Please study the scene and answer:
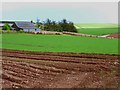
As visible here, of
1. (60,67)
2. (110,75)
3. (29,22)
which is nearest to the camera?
(110,75)

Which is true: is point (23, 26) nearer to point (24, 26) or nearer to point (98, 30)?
point (24, 26)

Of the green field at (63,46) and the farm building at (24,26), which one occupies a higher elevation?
the farm building at (24,26)

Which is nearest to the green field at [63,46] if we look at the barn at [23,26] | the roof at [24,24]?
the barn at [23,26]

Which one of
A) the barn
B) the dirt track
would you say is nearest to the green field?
the dirt track

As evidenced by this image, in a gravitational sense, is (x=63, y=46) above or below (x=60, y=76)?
above

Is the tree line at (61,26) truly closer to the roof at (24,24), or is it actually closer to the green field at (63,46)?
the roof at (24,24)

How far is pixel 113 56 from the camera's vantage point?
1805 centimetres

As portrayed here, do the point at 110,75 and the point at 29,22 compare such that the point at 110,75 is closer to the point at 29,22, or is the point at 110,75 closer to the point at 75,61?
the point at 75,61

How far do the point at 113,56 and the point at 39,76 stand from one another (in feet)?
25.2

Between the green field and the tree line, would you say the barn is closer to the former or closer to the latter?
the tree line

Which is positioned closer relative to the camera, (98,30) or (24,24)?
(98,30)

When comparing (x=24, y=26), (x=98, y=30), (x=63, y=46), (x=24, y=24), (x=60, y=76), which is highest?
(x=24, y=24)

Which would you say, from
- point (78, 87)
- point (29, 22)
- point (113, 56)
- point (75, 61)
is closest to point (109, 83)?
point (78, 87)

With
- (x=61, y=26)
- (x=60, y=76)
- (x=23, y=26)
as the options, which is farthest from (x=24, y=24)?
(x=60, y=76)
